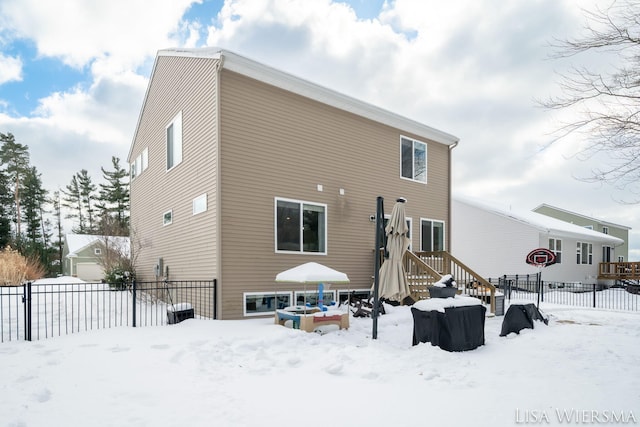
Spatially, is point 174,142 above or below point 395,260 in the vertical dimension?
above

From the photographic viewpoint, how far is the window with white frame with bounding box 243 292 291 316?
31.6 ft

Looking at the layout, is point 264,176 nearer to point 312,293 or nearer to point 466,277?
point 312,293

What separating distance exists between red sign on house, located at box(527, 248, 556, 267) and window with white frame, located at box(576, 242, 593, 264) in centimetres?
1570

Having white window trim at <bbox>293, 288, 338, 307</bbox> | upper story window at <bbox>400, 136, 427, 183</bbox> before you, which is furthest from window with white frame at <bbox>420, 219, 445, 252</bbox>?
white window trim at <bbox>293, 288, 338, 307</bbox>

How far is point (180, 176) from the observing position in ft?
38.1

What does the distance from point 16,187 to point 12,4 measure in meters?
34.0

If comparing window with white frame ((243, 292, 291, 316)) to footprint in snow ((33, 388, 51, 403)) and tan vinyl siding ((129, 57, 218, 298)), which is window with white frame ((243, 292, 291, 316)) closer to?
tan vinyl siding ((129, 57, 218, 298))

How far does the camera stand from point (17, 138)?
38.2m

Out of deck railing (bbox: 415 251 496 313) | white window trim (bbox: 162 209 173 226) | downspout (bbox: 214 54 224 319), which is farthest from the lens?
white window trim (bbox: 162 209 173 226)

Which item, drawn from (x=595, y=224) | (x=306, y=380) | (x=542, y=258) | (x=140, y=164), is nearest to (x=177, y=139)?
(x=140, y=164)

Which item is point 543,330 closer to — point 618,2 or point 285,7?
point 618,2

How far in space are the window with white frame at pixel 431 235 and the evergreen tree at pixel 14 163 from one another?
3867 centimetres

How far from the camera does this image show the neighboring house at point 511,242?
20859mm

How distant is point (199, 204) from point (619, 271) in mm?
27314
